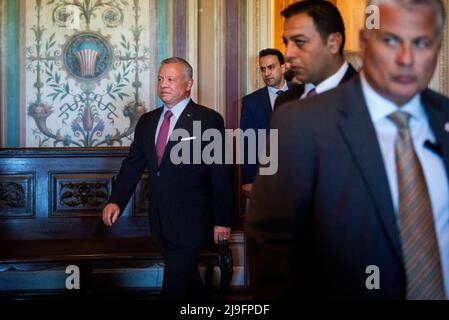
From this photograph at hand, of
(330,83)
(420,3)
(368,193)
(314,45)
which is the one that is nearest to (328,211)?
(368,193)

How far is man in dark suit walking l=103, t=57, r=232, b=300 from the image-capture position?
3.66m

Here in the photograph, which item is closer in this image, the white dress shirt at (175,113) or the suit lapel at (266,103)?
the white dress shirt at (175,113)

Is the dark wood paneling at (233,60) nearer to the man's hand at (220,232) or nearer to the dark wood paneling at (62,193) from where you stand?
the dark wood paneling at (62,193)

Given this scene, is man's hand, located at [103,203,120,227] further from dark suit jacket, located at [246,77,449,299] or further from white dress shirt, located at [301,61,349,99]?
dark suit jacket, located at [246,77,449,299]

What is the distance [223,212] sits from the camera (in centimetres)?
375

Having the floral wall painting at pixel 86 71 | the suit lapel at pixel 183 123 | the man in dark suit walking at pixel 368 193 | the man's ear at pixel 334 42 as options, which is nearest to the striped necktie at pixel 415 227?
the man in dark suit walking at pixel 368 193

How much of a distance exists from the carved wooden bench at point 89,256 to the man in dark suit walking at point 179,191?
1.79 feet

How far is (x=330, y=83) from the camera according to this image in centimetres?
226

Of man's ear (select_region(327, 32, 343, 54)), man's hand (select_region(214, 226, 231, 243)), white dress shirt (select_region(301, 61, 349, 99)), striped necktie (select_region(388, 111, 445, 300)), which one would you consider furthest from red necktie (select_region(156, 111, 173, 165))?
striped necktie (select_region(388, 111, 445, 300))

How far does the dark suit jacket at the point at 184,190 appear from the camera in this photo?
144 inches

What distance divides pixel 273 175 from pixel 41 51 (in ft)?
12.3

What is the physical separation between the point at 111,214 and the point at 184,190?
429 mm

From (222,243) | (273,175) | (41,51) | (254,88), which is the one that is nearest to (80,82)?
(41,51)
